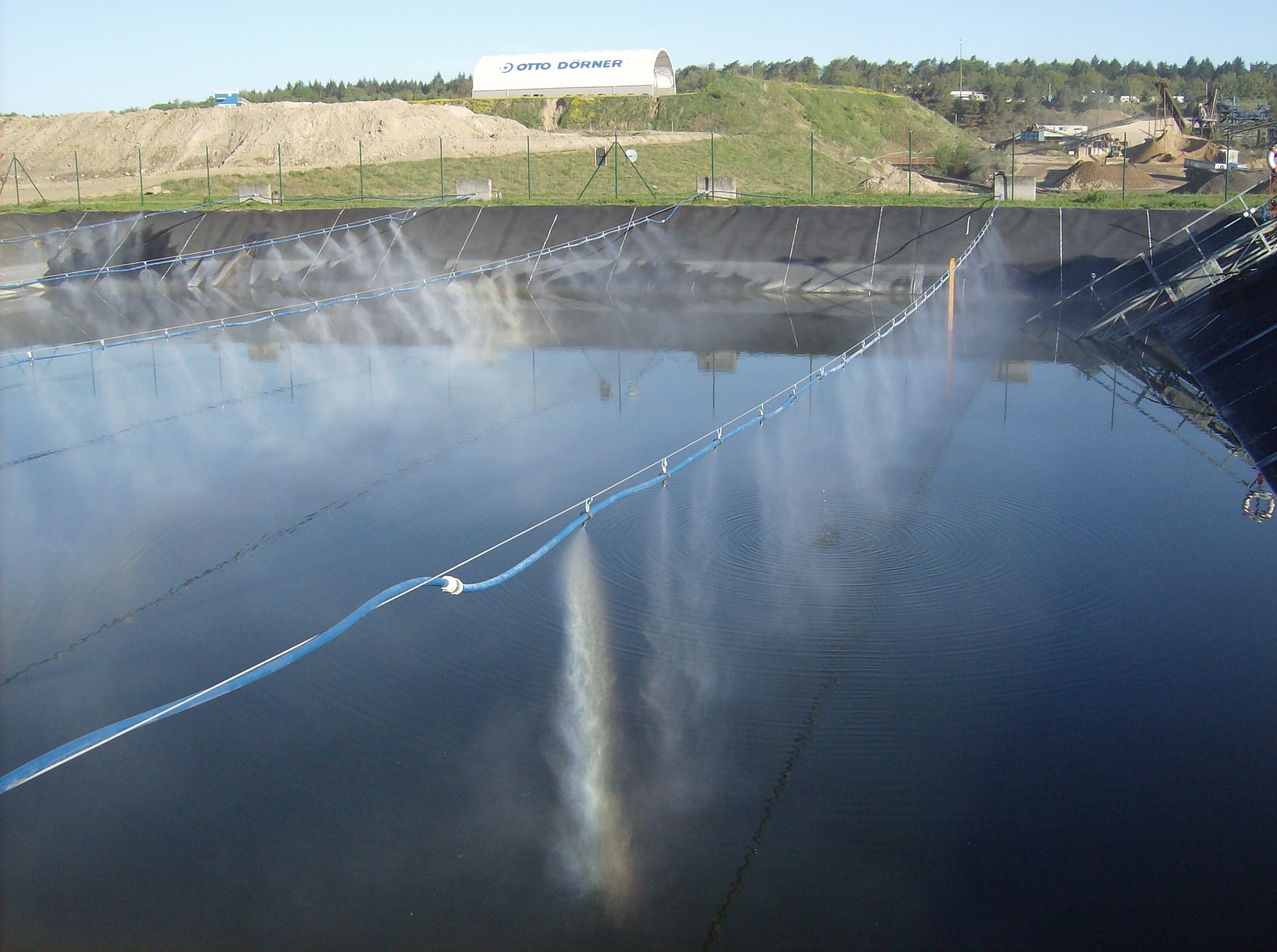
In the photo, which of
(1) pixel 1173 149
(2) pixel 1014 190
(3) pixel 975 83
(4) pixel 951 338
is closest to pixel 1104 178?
(1) pixel 1173 149

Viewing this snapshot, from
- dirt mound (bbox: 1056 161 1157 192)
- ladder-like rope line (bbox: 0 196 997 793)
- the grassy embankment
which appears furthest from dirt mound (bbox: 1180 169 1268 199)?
ladder-like rope line (bbox: 0 196 997 793)

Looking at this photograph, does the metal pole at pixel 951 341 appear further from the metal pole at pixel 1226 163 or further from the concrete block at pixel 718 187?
the concrete block at pixel 718 187

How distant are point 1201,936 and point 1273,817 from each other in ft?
3.34

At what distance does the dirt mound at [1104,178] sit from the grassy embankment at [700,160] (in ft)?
24.7

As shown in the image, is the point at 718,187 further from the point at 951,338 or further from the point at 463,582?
the point at 463,582

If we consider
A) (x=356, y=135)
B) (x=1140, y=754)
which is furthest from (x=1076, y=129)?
(x=1140, y=754)

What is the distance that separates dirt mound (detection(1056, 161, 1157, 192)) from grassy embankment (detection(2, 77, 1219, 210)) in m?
7.52

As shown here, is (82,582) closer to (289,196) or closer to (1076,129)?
(289,196)

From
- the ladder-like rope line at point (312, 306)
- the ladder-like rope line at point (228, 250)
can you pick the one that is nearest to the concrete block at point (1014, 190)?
the ladder-like rope line at point (312, 306)

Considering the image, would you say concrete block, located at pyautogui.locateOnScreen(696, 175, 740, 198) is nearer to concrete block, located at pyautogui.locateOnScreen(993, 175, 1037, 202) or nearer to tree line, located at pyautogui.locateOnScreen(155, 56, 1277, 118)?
concrete block, located at pyautogui.locateOnScreen(993, 175, 1037, 202)

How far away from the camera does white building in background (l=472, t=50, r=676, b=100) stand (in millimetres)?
65250

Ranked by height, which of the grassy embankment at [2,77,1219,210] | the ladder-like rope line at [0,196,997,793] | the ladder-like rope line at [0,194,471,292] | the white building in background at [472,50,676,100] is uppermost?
the white building in background at [472,50,676,100]

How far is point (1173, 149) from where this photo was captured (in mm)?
43594

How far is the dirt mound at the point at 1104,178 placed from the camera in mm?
38656
